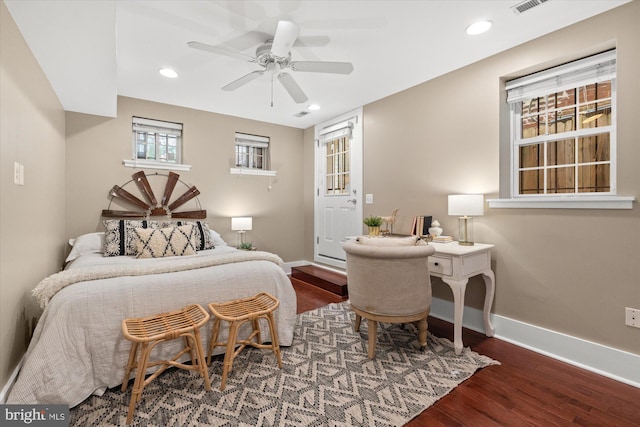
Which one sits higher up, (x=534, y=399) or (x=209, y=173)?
(x=209, y=173)

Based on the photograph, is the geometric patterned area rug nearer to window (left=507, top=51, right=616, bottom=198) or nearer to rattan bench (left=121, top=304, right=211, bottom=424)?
rattan bench (left=121, top=304, right=211, bottom=424)

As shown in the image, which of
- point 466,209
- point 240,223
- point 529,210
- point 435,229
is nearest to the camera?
point 529,210

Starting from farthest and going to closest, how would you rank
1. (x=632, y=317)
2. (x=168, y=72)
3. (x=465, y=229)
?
(x=168, y=72) → (x=465, y=229) → (x=632, y=317)

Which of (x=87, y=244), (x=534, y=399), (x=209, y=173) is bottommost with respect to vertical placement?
(x=534, y=399)

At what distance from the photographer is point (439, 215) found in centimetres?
310

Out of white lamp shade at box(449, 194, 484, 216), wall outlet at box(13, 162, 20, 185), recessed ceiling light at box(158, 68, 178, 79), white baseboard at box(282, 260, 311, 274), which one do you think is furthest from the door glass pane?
wall outlet at box(13, 162, 20, 185)

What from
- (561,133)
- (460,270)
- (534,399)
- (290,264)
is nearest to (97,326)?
(460,270)

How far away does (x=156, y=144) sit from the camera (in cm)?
394

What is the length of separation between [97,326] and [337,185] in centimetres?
338

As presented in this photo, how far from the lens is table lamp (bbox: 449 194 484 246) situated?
2521mm

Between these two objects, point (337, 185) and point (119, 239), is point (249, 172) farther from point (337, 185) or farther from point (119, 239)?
point (119, 239)

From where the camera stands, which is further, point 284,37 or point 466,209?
point 466,209

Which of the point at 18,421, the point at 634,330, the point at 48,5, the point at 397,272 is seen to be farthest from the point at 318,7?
the point at 634,330

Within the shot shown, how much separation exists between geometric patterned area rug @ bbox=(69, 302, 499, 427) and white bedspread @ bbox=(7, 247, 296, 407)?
158 mm
